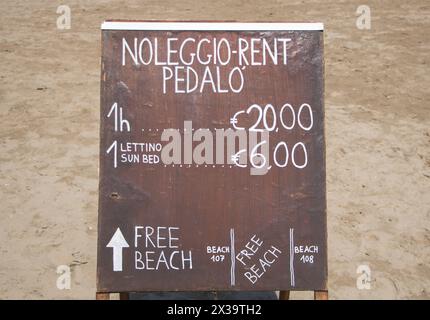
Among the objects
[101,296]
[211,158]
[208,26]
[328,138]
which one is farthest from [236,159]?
[328,138]

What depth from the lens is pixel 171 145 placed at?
3.72 metres

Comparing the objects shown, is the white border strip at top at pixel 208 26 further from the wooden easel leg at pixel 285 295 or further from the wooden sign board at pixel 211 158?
the wooden easel leg at pixel 285 295

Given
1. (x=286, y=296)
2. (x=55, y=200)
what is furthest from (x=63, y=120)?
(x=286, y=296)

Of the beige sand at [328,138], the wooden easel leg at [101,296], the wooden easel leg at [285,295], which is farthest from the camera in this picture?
the beige sand at [328,138]

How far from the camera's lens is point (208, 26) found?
3.75 m

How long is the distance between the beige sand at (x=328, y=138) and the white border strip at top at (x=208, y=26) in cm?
221

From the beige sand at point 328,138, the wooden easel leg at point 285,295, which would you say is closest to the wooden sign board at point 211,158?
the wooden easel leg at point 285,295

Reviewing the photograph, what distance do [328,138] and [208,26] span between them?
3495 mm

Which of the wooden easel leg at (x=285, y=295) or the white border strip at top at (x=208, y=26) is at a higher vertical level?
the white border strip at top at (x=208, y=26)

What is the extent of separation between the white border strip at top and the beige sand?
2.21 meters

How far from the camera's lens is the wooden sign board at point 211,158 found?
369cm

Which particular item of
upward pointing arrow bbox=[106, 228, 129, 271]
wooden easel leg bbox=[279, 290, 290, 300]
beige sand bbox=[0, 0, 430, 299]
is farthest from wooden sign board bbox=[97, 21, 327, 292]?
beige sand bbox=[0, 0, 430, 299]

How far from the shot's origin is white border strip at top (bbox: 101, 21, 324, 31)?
147 inches
